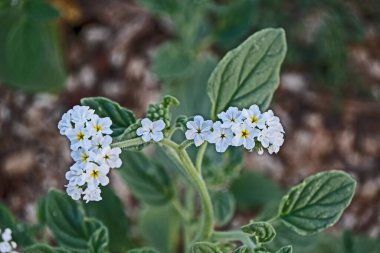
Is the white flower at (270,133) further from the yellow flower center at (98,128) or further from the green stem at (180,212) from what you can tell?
the green stem at (180,212)

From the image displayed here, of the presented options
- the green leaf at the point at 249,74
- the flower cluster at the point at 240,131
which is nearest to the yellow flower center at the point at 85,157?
the flower cluster at the point at 240,131

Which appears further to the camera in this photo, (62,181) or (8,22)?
(62,181)

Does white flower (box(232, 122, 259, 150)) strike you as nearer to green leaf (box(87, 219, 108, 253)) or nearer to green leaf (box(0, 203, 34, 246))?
green leaf (box(87, 219, 108, 253))

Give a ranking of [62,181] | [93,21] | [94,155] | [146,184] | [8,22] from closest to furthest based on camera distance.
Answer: [94,155] < [146,184] < [8,22] < [62,181] < [93,21]

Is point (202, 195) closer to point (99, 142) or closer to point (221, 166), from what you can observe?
point (99, 142)

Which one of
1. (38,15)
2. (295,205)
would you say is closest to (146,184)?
(295,205)

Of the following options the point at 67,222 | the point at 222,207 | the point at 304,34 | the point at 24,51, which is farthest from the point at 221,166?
the point at 304,34

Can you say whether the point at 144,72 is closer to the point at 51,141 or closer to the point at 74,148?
the point at 51,141

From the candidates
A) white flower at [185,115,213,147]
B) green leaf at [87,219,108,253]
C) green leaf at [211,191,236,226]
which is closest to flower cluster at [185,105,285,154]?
white flower at [185,115,213,147]
